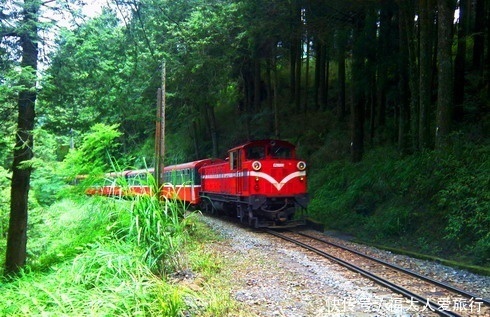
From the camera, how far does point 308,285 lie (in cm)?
726

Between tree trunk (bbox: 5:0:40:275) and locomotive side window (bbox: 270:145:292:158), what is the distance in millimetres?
7543

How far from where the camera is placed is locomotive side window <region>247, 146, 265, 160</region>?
569 inches

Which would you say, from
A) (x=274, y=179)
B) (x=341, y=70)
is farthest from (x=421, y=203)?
(x=341, y=70)

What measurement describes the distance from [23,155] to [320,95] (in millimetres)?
19886

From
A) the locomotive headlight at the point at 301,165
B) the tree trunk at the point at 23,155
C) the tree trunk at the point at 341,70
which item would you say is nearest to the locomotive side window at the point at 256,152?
the locomotive headlight at the point at 301,165

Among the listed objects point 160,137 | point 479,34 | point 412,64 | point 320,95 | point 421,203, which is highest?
point 479,34

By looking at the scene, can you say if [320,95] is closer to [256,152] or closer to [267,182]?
[256,152]

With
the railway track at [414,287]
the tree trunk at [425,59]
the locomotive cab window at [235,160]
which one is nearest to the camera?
the railway track at [414,287]

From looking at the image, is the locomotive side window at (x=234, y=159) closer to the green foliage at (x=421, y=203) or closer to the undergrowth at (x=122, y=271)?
the green foliage at (x=421, y=203)

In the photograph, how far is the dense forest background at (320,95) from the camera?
29.6 ft

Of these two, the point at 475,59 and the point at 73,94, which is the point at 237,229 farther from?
the point at 475,59

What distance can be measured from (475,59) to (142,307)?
20.1 meters

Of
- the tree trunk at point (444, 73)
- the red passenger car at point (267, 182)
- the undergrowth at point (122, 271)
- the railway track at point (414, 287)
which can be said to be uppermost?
the tree trunk at point (444, 73)

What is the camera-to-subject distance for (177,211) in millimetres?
7707
